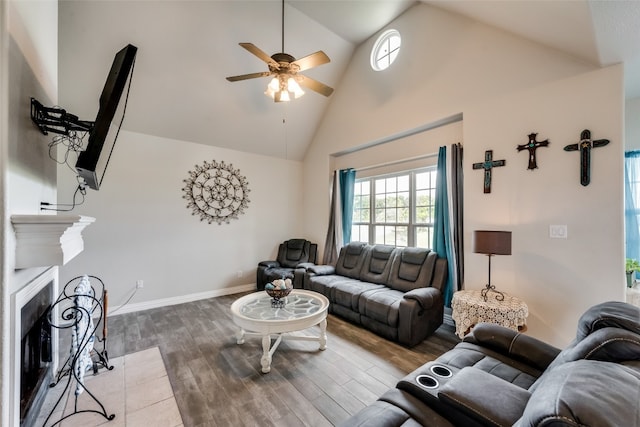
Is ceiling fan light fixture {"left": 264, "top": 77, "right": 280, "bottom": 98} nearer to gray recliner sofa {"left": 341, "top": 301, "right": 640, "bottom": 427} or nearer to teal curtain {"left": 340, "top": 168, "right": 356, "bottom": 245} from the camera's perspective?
teal curtain {"left": 340, "top": 168, "right": 356, "bottom": 245}

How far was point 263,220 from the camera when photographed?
5.05 m

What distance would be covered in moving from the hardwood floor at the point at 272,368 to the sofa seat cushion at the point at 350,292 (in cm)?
27

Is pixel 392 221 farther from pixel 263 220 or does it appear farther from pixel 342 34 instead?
pixel 342 34

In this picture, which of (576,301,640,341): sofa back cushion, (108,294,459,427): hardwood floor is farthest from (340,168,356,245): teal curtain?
(576,301,640,341): sofa back cushion

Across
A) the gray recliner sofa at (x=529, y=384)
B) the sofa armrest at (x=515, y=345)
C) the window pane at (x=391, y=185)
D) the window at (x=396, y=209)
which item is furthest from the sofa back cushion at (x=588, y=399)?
the window pane at (x=391, y=185)

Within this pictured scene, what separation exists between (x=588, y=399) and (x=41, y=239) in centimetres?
236

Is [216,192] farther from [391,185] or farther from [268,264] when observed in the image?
[391,185]

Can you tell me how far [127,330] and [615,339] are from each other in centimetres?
420

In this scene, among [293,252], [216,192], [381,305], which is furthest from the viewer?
[293,252]

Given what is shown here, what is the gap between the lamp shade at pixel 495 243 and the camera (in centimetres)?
233

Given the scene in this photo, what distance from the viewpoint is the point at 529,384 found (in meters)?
1.39

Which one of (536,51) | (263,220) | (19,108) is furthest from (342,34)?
(19,108)

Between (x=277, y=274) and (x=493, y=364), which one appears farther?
(x=277, y=274)

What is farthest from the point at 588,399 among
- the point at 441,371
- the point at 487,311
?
the point at 487,311
